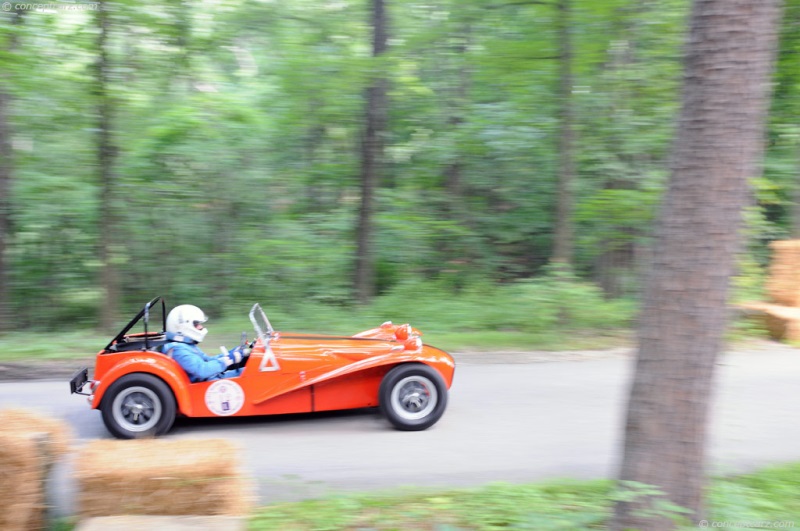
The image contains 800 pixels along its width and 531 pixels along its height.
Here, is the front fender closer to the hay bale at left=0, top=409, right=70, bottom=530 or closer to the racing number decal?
the racing number decal

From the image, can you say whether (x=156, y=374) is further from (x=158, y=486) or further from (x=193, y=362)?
(x=158, y=486)

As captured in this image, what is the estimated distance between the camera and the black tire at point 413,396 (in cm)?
673

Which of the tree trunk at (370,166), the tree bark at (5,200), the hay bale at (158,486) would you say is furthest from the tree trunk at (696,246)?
the tree bark at (5,200)

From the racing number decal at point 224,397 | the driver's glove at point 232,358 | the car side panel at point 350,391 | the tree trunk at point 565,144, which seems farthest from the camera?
the tree trunk at point 565,144

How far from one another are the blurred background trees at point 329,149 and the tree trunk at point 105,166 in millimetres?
31

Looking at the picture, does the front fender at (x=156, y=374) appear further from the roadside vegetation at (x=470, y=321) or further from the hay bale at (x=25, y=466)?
the roadside vegetation at (x=470, y=321)

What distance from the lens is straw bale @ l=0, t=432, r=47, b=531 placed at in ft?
13.4

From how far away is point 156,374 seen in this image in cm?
655

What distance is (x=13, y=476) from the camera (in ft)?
13.5

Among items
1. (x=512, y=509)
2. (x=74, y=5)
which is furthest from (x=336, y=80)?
(x=512, y=509)

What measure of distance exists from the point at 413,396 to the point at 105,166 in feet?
23.0

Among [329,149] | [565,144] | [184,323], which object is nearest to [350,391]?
[184,323]

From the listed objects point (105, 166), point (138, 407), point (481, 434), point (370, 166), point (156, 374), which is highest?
→ point (370, 166)

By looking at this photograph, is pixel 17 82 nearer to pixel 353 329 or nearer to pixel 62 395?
pixel 62 395
